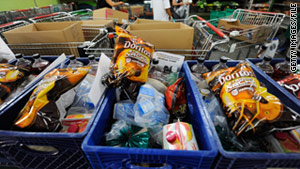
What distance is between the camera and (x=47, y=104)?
1.92 ft

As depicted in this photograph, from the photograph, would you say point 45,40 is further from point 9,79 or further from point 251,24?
point 251,24

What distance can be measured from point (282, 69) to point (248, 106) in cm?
65

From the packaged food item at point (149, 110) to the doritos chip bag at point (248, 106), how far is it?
10.8 inches

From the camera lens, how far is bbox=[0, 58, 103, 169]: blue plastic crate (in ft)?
1.58

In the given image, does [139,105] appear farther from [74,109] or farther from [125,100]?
[74,109]

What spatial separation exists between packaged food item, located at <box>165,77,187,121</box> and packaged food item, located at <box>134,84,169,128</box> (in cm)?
4

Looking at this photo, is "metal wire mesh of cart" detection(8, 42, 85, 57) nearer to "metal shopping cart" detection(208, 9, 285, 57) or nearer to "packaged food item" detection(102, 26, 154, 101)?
"packaged food item" detection(102, 26, 154, 101)

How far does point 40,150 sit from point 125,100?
1.38ft

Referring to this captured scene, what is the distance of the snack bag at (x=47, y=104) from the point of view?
536 millimetres

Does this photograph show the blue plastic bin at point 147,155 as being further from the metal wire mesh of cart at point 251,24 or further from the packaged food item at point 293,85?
the metal wire mesh of cart at point 251,24

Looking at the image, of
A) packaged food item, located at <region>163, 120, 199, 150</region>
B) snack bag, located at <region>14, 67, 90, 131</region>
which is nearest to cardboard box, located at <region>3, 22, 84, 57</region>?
snack bag, located at <region>14, 67, 90, 131</region>

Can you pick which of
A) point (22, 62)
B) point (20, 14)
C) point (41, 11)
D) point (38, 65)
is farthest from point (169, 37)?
point (41, 11)

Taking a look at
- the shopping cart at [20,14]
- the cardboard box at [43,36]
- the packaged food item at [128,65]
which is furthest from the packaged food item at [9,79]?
the shopping cart at [20,14]

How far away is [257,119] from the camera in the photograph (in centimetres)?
47
